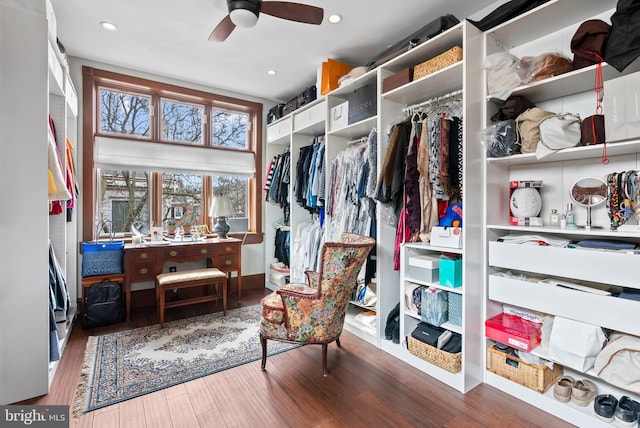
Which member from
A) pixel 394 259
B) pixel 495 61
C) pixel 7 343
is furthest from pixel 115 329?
pixel 495 61

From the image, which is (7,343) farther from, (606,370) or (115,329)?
(606,370)

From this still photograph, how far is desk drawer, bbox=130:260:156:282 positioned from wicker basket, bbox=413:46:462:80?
303 centimetres

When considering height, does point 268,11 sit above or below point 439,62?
above

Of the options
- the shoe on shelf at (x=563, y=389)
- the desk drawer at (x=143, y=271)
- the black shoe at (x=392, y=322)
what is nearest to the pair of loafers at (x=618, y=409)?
the shoe on shelf at (x=563, y=389)

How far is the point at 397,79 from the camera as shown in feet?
7.79

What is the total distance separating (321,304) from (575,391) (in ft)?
4.95

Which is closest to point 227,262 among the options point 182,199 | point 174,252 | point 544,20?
point 174,252

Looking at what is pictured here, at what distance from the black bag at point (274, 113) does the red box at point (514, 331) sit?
11.0 ft

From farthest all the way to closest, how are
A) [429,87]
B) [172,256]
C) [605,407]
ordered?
[172,256], [429,87], [605,407]

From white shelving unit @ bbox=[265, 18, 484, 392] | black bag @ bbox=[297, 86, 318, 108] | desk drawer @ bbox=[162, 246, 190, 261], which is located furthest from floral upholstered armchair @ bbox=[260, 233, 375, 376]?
black bag @ bbox=[297, 86, 318, 108]

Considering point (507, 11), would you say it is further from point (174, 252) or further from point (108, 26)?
point (174, 252)

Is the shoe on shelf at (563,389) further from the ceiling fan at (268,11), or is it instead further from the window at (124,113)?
the window at (124,113)

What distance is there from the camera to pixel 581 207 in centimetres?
189

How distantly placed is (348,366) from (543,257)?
4.84ft
